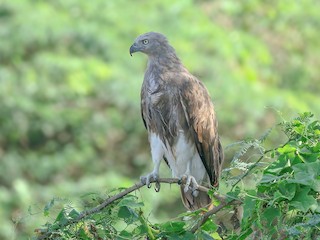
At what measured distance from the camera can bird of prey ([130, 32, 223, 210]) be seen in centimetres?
527

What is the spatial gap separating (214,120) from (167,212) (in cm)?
517

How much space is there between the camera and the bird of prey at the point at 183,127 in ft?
17.3

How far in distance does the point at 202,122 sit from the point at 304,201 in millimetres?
2313

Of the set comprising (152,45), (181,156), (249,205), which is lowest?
(249,205)

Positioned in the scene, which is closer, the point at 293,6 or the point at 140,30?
the point at 140,30

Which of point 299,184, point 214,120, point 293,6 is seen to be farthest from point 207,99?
point 293,6

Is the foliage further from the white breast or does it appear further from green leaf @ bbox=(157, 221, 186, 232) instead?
the white breast

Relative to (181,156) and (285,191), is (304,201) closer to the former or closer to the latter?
(285,191)

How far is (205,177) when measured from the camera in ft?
18.0

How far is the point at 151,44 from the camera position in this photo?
231 inches

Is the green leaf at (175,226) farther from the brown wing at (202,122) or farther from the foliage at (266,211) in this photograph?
the brown wing at (202,122)

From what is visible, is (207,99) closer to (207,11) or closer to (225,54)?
(225,54)

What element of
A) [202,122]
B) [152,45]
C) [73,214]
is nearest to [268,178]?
[73,214]

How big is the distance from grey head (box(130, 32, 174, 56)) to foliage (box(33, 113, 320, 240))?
234 cm
